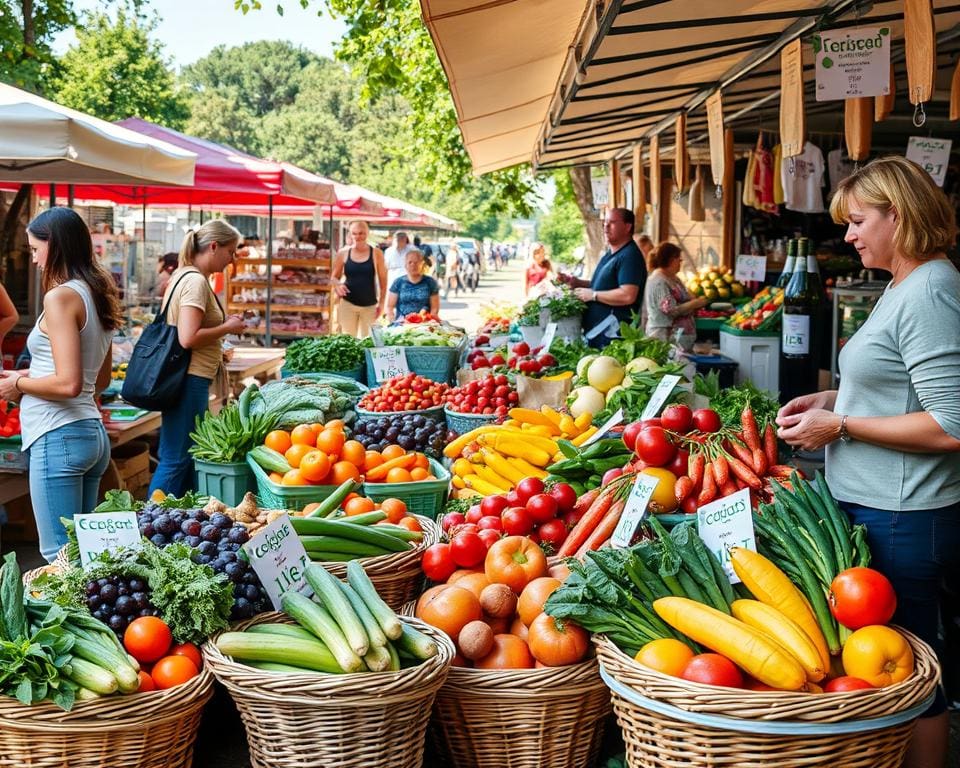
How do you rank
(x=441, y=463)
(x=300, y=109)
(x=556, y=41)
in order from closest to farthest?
(x=441, y=463)
(x=556, y=41)
(x=300, y=109)

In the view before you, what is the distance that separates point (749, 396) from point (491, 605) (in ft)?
5.29

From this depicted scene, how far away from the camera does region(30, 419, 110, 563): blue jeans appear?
169 inches

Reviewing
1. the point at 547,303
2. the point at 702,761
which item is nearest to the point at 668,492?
the point at 702,761

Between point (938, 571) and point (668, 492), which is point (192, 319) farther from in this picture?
point (938, 571)

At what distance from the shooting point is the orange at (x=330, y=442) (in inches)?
171

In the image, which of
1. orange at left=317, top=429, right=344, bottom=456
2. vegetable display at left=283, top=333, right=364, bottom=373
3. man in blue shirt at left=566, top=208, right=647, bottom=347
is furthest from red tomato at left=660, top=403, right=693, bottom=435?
vegetable display at left=283, top=333, right=364, bottom=373

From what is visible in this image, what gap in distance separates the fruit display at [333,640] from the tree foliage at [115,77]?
35.9m

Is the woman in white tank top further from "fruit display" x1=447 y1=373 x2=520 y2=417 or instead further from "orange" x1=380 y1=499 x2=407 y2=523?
"fruit display" x1=447 y1=373 x2=520 y2=417

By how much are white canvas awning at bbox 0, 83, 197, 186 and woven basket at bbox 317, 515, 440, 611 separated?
3.68 meters

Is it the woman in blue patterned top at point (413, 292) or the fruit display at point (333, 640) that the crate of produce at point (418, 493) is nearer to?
the fruit display at point (333, 640)

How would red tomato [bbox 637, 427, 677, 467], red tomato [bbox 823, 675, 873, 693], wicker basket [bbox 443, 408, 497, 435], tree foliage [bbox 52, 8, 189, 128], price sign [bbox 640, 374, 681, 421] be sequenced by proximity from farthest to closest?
tree foliage [bbox 52, 8, 189, 128] → wicker basket [bbox 443, 408, 497, 435] → price sign [bbox 640, 374, 681, 421] → red tomato [bbox 637, 427, 677, 467] → red tomato [bbox 823, 675, 873, 693]

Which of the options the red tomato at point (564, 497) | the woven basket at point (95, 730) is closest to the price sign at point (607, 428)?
the red tomato at point (564, 497)

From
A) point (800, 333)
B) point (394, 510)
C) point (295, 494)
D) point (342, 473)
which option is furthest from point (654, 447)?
point (800, 333)

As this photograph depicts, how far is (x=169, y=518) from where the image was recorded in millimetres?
3197
